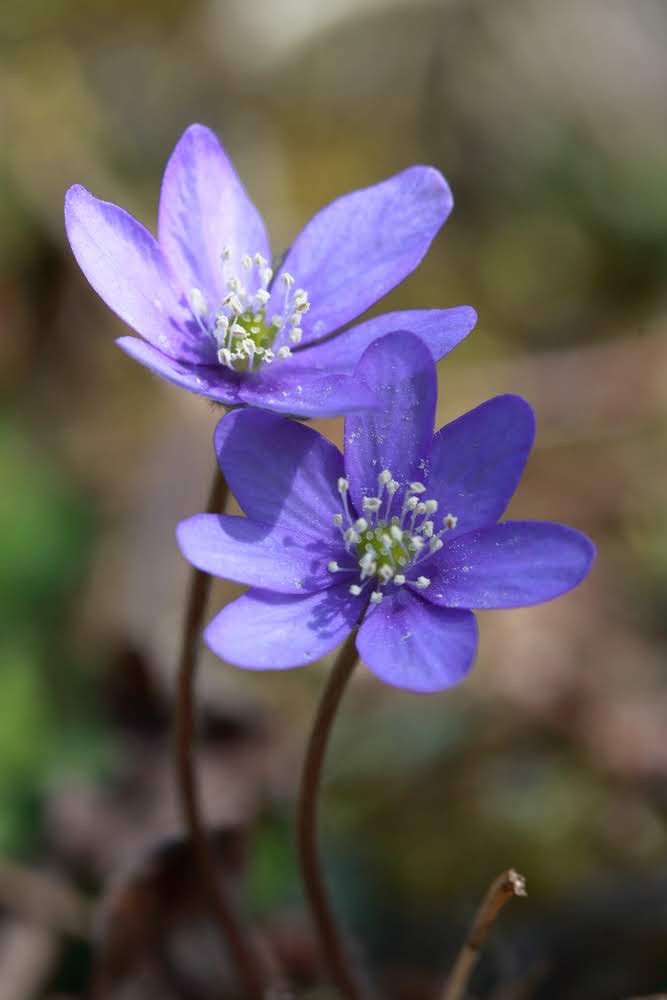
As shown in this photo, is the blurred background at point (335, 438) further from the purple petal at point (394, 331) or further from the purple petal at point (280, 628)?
the purple petal at point (280, 628)

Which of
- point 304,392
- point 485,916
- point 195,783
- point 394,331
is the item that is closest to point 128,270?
point 304,392

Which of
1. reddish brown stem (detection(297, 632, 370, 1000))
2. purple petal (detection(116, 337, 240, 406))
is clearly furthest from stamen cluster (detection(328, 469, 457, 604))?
purple petal (detection(116, 337, 240, 406))

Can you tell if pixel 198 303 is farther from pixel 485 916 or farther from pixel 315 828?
pixel 485 916

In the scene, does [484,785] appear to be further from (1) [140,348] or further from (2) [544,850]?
(1) [140,348]

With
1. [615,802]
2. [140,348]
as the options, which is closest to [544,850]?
[615,802]

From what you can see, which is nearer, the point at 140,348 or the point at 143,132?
the point at 140,348

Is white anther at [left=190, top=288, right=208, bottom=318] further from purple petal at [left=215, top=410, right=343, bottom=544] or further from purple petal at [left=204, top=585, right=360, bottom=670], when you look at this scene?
purple petal at [left=204, top=585, right=360, bottom=670]

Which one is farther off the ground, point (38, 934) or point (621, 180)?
point (621, 180)
